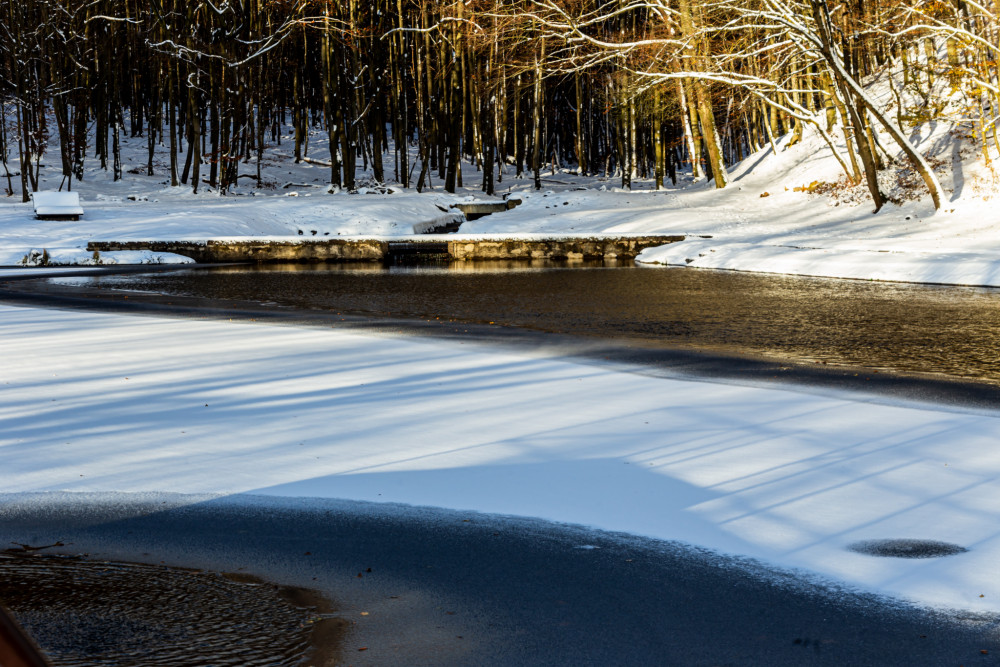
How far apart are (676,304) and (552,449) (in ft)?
28.7

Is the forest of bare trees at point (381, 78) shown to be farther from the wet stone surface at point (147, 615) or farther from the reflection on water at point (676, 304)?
the wet stone surface at point (147, 615)

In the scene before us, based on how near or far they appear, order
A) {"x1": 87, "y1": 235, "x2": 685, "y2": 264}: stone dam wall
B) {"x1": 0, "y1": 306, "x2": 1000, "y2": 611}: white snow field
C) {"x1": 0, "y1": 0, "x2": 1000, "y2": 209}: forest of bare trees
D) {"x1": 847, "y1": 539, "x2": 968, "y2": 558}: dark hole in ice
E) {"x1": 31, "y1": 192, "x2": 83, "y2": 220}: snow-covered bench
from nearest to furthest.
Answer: {"x1": 847, "y1": 539, "x2": 968, "y2": 558}: dark hole in ice → {"x1": 0, "y1": 306, "x2": 1000, "y2": 611}: white snow field → {"x1": 87, "y1": 235, "x2": 685, "y2": 264}: stone dam wall → {"x1": 31, "y1": 192, "x2": 83, "y2": 220}: snow-covered bench → {"x1": 0, "y1": 0, "x2": 1000, "y2": 209}: forest of bare trees

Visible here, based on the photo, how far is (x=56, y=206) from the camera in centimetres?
2994

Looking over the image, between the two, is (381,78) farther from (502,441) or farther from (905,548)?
(905,548)

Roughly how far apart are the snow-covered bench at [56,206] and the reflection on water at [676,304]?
9.66 metres

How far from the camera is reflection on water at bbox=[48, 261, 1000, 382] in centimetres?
1098

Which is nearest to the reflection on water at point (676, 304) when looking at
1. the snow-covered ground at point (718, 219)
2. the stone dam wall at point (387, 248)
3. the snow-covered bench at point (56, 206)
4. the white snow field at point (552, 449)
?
the snow-covered ground at point (718, 219)

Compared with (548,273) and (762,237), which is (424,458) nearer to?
(548,273)

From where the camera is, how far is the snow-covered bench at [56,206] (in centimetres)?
2978

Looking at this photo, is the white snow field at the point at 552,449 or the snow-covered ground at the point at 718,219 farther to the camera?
the snow-covered ground at the point at 718,219

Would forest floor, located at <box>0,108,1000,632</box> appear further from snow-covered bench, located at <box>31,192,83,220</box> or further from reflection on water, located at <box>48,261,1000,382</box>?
snow-covered bench, located at <box>31,192,83,220</box>

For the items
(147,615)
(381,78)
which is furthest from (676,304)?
(381,78)

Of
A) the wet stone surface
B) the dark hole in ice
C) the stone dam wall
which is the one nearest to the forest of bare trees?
the stone dam wall

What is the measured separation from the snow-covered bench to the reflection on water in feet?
31.7
